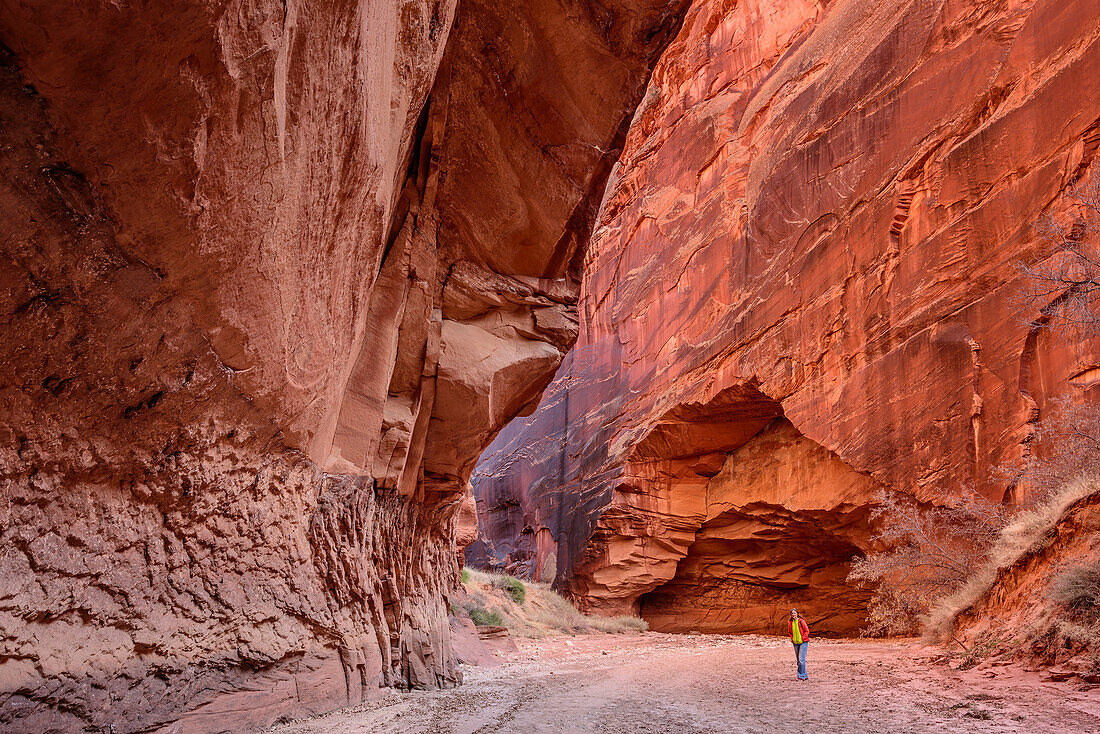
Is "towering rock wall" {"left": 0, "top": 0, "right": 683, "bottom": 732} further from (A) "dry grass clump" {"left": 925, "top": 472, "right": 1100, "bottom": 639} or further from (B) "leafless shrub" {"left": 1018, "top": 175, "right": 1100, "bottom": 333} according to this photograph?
(B) "leafless shrub" {"left": 1018, "top": 175, "right": 1100, "bottom": 333}

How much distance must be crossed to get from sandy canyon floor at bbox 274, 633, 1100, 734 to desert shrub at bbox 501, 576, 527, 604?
9173mm

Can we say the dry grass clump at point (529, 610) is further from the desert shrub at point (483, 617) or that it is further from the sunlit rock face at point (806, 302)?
the sunlit rock face at point (806, 302)

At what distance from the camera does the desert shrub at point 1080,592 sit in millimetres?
5395

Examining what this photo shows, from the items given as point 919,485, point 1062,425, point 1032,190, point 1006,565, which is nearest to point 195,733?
point 1006,565

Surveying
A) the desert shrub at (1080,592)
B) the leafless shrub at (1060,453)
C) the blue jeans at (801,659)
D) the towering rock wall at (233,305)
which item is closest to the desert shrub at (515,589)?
the towering rock wall at (233,305)

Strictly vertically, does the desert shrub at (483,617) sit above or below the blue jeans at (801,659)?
below

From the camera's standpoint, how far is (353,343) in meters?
6.21

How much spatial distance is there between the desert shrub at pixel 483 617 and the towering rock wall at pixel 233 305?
684 centimetres

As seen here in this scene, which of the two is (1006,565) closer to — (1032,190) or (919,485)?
(919,485)

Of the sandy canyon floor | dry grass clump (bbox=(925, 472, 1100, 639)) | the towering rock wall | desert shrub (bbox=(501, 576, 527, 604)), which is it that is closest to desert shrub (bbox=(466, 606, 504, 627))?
desert shrub (bbox=(501, 576, 527, 604))

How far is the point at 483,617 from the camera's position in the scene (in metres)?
14.9

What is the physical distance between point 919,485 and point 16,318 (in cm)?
1476

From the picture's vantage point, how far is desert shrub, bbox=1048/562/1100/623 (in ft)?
17.7

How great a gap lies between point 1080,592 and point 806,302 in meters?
11.3
